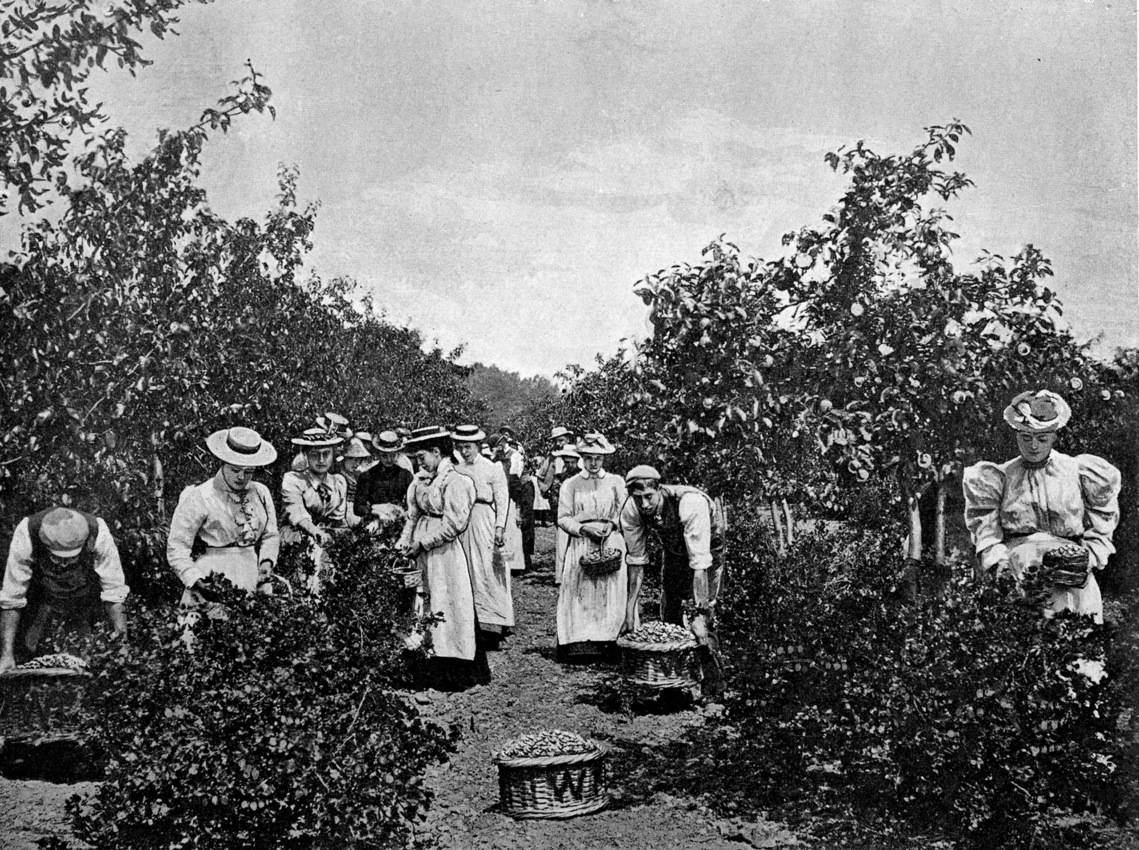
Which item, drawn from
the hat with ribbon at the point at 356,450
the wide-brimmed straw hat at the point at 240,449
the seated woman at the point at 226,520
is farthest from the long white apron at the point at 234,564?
the hat with ribbon at the point at 356,450

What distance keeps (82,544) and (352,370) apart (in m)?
9.62

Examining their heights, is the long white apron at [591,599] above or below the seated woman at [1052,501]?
below

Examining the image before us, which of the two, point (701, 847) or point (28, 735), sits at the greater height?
point (28, 735)

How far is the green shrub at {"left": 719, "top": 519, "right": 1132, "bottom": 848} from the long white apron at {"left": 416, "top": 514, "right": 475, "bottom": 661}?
3.04 meters

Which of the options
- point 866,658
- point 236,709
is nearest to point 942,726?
point 866,658

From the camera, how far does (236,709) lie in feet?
10.8

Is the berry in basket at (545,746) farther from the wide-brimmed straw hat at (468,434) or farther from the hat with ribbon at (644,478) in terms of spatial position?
the wide-brimmed straw hat at (468,434)

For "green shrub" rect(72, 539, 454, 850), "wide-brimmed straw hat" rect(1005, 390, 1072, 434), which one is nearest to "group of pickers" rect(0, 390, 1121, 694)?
"wide-brimmed straw hat" rect(1005, 390, 1072, 434)

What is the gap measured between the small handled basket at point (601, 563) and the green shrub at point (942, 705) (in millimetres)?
3082

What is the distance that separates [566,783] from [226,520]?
8.02ft

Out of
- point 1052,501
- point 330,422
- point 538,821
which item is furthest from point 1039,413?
point 330,422

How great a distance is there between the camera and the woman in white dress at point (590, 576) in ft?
25.2

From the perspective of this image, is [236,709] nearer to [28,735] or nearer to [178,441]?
[28,735]

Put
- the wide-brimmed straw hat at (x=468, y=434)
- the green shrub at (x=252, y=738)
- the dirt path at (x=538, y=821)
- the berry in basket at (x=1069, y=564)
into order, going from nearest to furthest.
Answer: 1. the green shrub at (x=252, y=738)
2. the dirt path at (x=538, y=821)
3. the berry in basket at (x=1069, y=564)
4. the wide-brimmed straw hat at (x=468, y=434)
